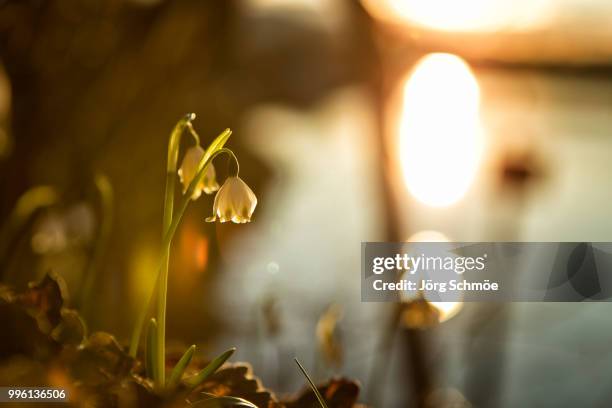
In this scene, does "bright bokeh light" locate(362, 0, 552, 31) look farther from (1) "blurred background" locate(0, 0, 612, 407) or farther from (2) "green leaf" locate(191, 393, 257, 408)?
(2) "green leaf" locate(191, 393, 257, 408)

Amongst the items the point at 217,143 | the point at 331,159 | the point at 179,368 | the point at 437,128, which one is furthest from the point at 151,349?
the point at 331,159

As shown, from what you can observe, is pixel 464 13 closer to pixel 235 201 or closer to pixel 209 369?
pixel 235 201

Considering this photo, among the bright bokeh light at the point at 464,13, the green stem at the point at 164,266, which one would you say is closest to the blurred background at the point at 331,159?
the bright bokeh light at the point at 464,13

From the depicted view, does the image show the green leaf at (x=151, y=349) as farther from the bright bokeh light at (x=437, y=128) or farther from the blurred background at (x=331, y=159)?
the bright bokeh light at (x=437, y=128)

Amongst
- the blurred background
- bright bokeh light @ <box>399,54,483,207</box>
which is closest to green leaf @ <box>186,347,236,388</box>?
the blurred background

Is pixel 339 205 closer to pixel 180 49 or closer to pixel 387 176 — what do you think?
pixel 387 176

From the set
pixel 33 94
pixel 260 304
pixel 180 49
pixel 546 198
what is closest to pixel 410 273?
pixel 260 304
